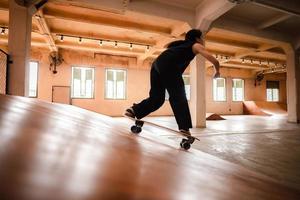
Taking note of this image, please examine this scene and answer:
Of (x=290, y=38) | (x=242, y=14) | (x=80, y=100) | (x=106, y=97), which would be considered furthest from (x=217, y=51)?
(x=80, y=100)

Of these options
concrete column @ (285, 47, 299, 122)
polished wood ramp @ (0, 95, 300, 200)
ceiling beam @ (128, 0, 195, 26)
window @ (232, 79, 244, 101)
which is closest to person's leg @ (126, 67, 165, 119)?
polished wood ramp @ (0, 95, 300, 200)

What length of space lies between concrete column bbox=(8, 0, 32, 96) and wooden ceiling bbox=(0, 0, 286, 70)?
90cm

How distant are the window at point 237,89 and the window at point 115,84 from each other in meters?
8.01

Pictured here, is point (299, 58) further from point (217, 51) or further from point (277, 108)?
point (277, 108)

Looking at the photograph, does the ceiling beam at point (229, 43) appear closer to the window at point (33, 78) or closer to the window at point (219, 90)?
the window at point (219, 90)

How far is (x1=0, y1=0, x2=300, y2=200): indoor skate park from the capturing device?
75 centimetres

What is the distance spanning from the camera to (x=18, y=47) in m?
4.66

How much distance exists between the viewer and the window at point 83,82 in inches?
423

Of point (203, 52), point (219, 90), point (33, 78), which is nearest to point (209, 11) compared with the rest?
point (203, 52)

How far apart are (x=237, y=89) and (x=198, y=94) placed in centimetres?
975

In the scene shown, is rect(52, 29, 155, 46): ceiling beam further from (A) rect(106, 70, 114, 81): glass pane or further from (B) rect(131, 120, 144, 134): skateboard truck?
(B) rect(131, 120, 144, 134): skateboard truck

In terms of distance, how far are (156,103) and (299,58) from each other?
8.84 m

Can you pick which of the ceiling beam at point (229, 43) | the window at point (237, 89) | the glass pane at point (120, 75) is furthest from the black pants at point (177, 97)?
the window at point (237, 89)

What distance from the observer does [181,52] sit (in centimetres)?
231
